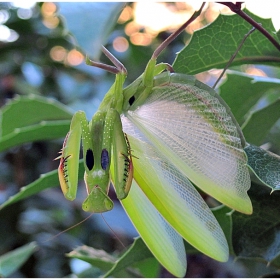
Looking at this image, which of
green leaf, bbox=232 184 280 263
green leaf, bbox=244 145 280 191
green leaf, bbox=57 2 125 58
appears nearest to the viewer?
green leaf, bbox=57 2 125 58

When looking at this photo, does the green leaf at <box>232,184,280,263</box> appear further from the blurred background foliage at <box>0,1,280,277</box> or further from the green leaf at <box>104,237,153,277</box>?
the blurred background foliage at <box>0,1,280,277</box>

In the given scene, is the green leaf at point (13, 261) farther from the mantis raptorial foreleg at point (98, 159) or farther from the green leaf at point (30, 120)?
the mantis raptorial foreleg at point (98, 159)

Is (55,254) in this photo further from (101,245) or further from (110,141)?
(110,141)

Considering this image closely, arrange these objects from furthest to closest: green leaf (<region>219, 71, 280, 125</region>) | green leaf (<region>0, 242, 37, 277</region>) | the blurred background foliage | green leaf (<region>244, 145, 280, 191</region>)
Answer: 1. the blurred background foliage
2. green leaf (<region>0, 242, 37, 277</region>)
3. green leaf (<region>219, 71, 280, 125</region>)
4. green leaf (<region>244, 145, 280, 191</region>)

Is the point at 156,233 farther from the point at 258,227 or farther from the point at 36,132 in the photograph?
the point at 36,132

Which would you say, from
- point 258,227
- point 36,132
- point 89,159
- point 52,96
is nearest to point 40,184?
point 36,132

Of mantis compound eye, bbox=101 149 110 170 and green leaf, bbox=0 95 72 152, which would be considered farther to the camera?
green leaf, bbox=0 95 72 152

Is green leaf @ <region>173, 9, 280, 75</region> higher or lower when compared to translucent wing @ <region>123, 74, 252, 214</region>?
higher

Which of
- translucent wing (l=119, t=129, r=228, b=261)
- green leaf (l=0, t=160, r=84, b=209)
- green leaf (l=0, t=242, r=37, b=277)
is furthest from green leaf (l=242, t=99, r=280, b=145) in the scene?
green leaf (l=0, t=242, r=37, b=277)
